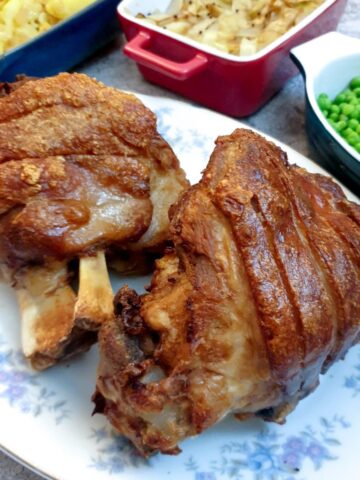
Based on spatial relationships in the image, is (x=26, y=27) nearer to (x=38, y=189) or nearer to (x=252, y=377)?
(x=38, y=189)

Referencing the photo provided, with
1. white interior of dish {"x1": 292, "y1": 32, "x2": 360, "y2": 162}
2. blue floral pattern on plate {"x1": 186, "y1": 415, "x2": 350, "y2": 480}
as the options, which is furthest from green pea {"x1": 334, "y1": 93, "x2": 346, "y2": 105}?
blue floral pattern on plate {"x1": 186, "y1": 415, "x2": 350, "y2": 480}

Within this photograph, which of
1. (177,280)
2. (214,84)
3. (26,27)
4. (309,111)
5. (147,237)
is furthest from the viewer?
(26,27)

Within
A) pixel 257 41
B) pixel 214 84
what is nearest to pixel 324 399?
pixel 214 84

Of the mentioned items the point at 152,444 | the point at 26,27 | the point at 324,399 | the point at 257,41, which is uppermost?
the point at 26,27

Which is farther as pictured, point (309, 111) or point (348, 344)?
point (309, 111)

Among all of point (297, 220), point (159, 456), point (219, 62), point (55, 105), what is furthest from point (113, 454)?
point (219, 62)
